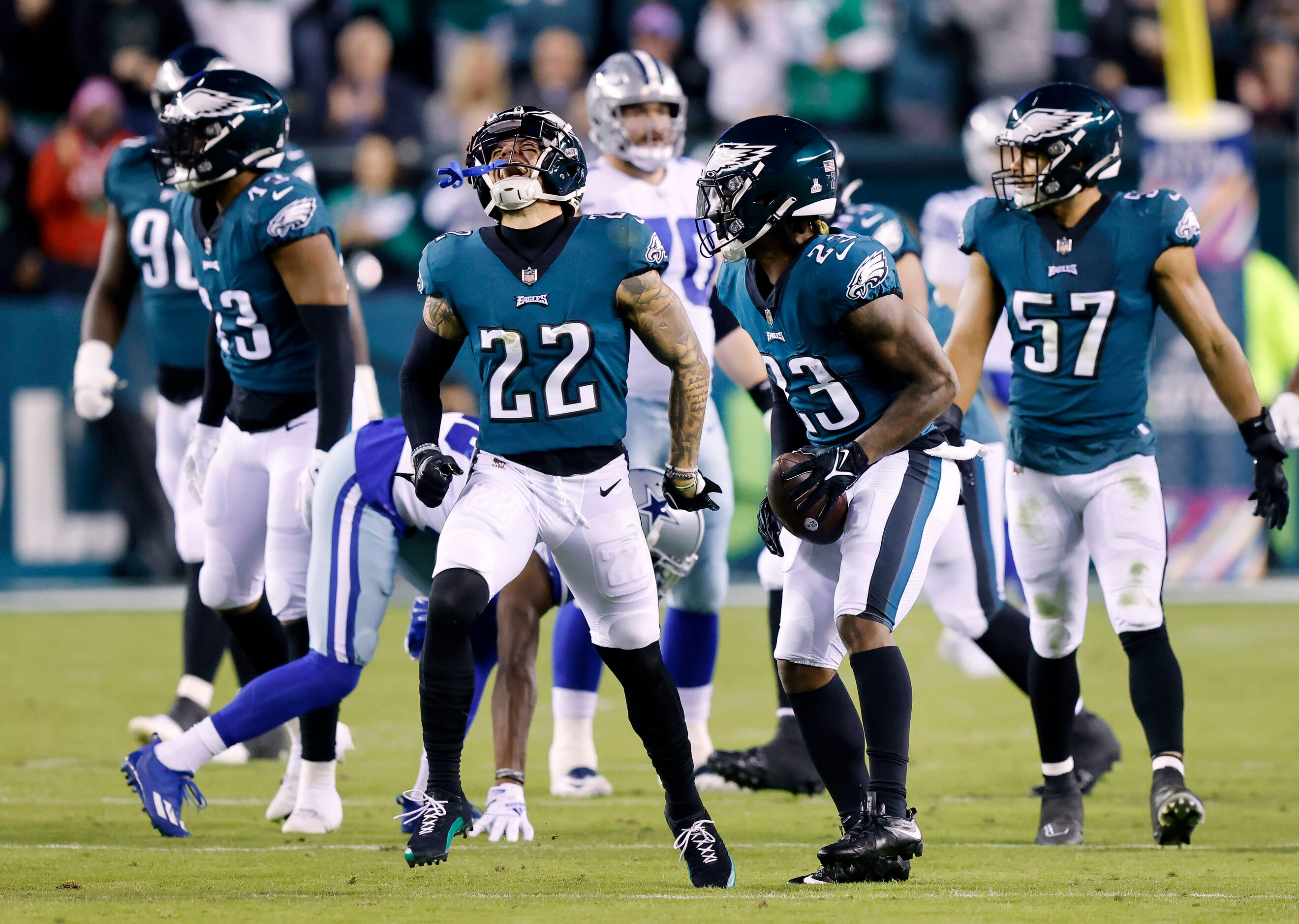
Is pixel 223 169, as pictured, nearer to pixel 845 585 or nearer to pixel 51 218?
pixel 845 585

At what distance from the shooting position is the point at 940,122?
13.7 meters

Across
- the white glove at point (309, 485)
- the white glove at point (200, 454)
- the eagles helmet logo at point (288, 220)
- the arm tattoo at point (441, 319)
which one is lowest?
the white glove at point (200, 454)

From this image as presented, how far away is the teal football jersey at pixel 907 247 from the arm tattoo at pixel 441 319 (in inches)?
64.8

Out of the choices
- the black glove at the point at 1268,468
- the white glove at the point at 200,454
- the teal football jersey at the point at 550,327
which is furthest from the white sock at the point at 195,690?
the black glove at the point at 1268,468

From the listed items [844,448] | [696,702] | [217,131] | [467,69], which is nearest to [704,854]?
[844,448]

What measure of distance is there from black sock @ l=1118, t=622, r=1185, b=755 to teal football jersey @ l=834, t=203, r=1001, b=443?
115 cm

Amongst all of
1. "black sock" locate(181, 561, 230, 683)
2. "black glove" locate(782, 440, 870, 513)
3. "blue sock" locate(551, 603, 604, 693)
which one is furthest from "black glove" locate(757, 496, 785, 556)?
"black sock" locate(181, 561, 230, 683)

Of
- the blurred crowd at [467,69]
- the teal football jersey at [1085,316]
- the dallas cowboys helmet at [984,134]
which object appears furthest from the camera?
the blurred crowd at [467,69]

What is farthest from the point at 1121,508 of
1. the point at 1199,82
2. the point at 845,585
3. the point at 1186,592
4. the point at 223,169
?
the point at 1199,82

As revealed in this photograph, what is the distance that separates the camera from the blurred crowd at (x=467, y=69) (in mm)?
11906

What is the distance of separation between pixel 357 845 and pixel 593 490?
134 cm

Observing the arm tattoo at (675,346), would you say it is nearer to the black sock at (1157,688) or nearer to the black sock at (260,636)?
the black sock at (1157,688)

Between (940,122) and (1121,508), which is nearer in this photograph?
(1121,508)

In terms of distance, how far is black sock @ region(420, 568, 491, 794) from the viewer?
4.40 metres
